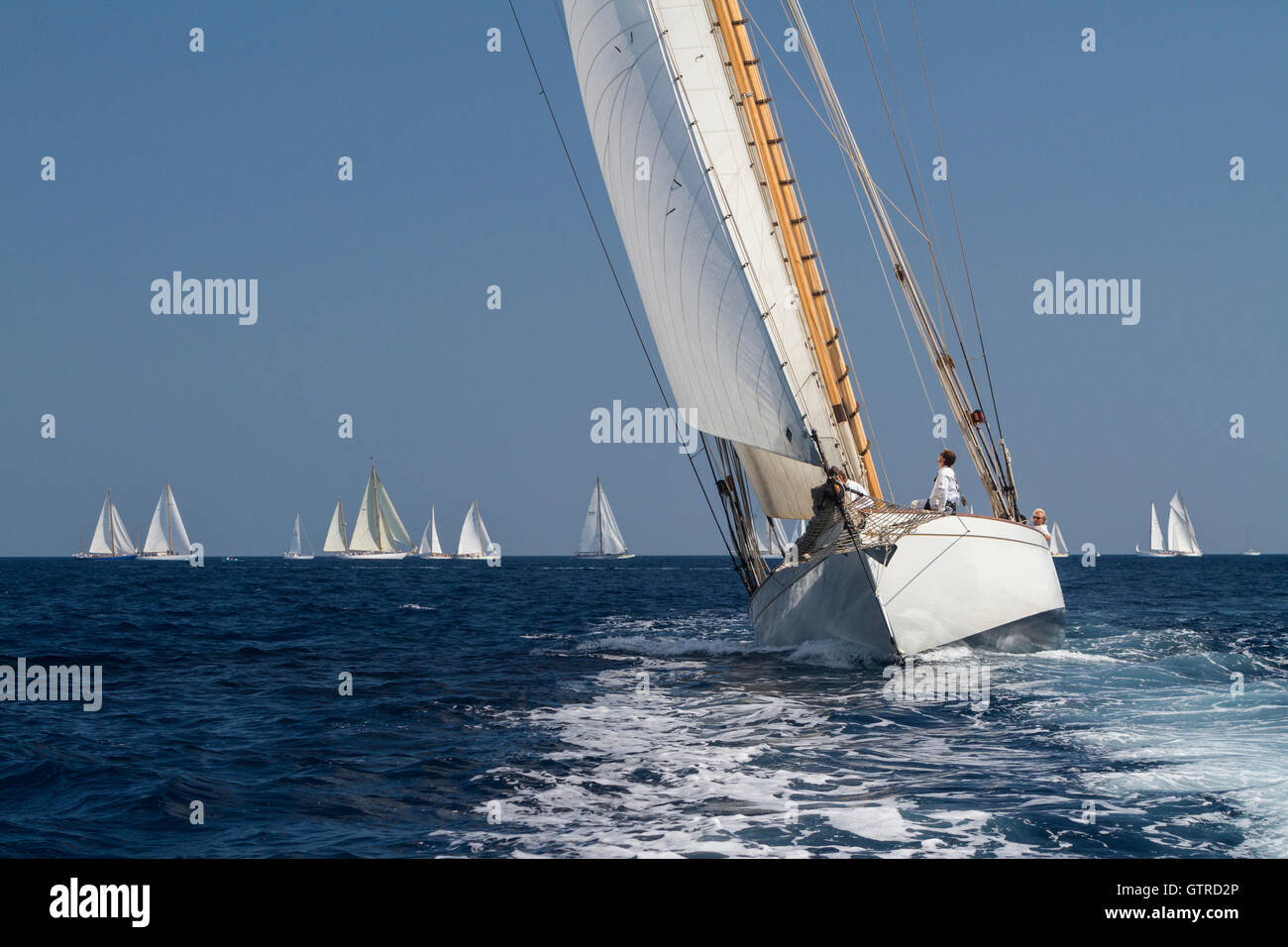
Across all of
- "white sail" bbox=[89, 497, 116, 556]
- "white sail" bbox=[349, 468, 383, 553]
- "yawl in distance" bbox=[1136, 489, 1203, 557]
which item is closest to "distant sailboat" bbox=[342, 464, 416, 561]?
"white sail" bbox=[349, 468, 383, 553]

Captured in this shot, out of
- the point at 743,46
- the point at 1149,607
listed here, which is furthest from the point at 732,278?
the point at 1149,607

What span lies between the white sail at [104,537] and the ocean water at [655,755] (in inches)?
4812

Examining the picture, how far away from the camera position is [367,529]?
127m

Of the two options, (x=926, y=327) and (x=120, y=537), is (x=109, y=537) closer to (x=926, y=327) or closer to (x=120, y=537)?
(x=120, y=537)

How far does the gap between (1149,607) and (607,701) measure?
2644cm

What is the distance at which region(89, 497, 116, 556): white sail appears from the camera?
5135 inches

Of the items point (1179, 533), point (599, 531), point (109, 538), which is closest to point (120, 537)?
point (109, 538)

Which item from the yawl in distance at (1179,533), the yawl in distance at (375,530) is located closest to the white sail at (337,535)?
the yawl in distance at (375,530)

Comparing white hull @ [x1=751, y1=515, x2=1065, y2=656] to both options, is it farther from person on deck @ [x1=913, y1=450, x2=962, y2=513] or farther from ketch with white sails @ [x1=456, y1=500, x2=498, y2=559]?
ketch with white sails @ [x1=456, y1=500, x2=498, y2=559]

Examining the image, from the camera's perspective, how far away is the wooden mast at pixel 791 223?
16938 millimetres

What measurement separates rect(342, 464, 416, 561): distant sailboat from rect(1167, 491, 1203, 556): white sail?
8949cm

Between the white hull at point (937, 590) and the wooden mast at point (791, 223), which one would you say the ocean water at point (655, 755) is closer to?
the white hull at point (937, 590)

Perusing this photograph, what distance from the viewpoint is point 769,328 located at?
1510cm
